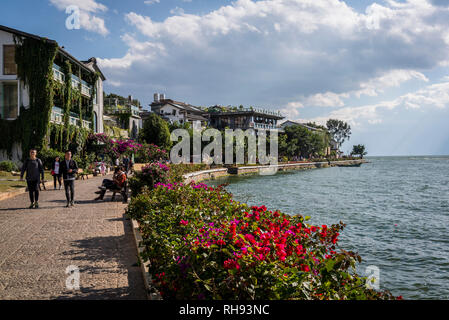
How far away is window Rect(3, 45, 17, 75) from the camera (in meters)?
25.3

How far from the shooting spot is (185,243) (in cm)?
404

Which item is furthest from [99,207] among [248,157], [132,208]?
[248,157]

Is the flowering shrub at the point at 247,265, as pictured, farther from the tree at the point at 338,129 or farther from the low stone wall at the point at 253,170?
the tree at the point at 338,129

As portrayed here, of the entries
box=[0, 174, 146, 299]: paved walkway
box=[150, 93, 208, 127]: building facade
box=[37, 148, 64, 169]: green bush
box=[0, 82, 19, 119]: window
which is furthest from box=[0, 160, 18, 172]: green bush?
box=[150, 93, 208, 127]: building facade

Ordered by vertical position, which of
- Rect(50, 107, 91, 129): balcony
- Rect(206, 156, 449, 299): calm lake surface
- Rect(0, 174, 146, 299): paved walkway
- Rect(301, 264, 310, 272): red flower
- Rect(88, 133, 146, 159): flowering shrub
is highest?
Rect(50, 107, 91, 129): balcony

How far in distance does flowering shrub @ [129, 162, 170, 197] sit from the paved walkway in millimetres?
1898

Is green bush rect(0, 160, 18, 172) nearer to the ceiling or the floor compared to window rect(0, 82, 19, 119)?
nearer to the floor

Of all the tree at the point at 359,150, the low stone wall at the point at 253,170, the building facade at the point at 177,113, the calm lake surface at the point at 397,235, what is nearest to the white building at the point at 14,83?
the low stone wall at the point at 253,170

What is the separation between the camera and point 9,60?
25.4m

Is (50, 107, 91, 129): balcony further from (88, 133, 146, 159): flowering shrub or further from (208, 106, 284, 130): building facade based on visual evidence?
(208, 106, 284, 130): building facade
